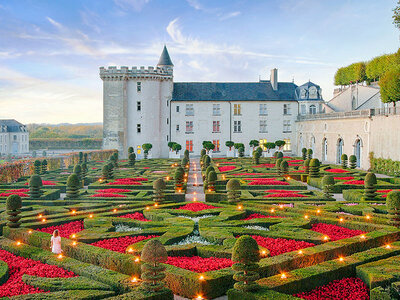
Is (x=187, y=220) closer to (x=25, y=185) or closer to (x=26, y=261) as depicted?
(x=26, y=261)

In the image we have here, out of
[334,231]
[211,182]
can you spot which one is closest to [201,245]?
[334,231]

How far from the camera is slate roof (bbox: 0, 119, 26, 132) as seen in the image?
245 feet

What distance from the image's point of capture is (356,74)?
61.9 metres

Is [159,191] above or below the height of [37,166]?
below

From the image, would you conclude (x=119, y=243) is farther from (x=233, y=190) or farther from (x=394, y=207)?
(x=394, y=207)

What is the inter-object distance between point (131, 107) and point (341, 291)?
45637 mm

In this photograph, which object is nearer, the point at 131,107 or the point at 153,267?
the point at 153,267

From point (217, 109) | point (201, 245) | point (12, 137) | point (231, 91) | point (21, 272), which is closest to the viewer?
point (21, 272)

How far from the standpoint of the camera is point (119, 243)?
11766mm

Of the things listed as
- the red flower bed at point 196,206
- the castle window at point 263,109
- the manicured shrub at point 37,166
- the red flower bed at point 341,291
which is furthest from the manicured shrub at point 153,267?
the castle window at point 263,109

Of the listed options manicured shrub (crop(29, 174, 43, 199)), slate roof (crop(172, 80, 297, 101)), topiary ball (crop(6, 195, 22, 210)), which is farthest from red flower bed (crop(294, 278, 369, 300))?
slate roof (crop(172, 80, 297, 101))

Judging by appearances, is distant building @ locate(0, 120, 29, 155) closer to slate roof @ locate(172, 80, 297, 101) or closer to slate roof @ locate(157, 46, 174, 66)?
slate roof @ locate(157, 46, 174, 66)

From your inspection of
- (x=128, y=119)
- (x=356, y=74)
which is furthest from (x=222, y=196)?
(x=356, y=74)

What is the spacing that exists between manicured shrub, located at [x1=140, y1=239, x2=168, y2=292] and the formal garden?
0.06ft
